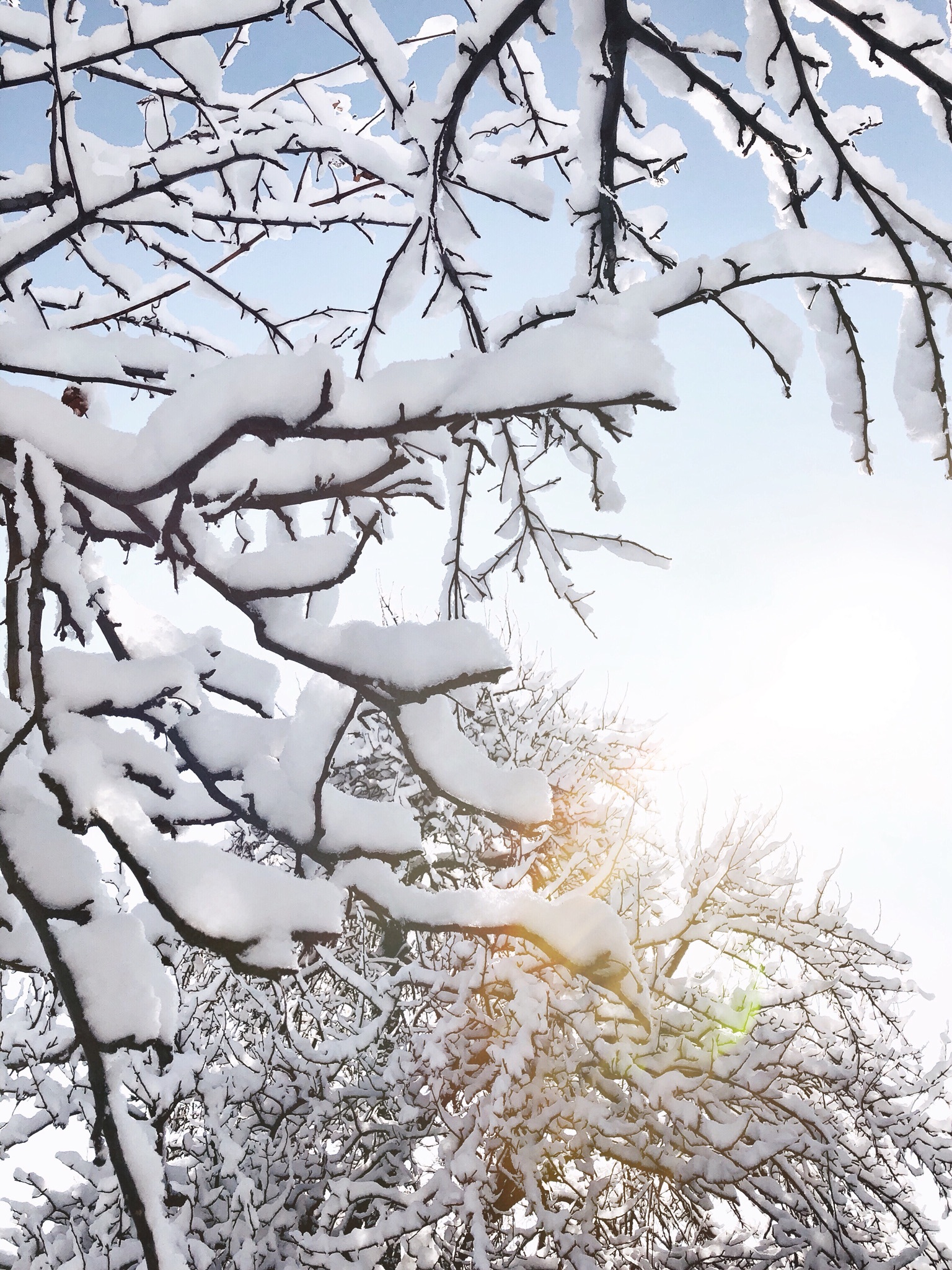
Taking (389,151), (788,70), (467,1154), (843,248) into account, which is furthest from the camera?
(467,1154)

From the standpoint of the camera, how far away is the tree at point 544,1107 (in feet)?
14.4

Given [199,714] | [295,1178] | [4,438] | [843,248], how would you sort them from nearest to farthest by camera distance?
[4,438] → [843,248] → [199,714] → [295,1178]

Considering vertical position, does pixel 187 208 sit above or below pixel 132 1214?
above

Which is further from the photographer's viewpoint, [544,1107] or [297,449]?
[544,1107]

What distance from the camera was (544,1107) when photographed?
16.8ft

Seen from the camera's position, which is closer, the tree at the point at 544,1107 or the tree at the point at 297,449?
Answer: the tree at the point at 297,449

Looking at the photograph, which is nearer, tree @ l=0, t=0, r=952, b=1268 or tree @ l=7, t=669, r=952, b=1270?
tree @ l=0, t=0, r=952, b=1268

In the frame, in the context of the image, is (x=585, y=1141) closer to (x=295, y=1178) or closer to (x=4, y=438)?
(x=295, y=1178)

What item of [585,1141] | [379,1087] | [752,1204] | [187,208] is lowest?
[752,1204]

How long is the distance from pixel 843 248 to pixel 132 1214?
4.55 ft

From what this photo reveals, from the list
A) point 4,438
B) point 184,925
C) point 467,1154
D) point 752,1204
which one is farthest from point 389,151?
point 752,1204

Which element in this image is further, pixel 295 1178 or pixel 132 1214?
pixel 295 1178

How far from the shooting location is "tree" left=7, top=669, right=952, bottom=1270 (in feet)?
14.4

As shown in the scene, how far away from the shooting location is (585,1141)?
4777 millimetres
